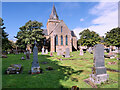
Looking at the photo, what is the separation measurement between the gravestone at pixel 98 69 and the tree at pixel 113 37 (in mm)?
31038

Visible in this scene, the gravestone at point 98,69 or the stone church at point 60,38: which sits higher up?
the stone church at point 60,38

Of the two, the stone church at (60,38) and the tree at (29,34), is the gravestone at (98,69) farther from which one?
the tree at (29,34)

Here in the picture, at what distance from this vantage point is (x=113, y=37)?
3275 cm

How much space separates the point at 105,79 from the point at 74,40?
33.4m

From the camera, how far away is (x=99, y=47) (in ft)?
19.0

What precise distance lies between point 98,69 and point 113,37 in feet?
110

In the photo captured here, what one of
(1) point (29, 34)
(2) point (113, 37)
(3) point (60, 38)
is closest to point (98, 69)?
(3) point (60, 38)

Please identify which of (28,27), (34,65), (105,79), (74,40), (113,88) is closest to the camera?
(113,88)

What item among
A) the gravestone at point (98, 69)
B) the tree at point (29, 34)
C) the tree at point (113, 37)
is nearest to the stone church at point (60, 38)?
the tree at point (29, 34)

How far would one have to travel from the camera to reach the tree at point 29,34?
97.8ft

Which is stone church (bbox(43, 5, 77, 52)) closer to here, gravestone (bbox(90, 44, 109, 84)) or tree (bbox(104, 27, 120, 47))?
tree (bbox(104, 27, 120, 47))

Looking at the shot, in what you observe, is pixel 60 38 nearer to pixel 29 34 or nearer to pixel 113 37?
pixel 29 34

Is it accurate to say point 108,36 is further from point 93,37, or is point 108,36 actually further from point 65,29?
point 65,29

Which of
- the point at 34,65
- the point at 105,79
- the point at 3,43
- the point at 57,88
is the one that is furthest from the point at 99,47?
the point at 3,43
